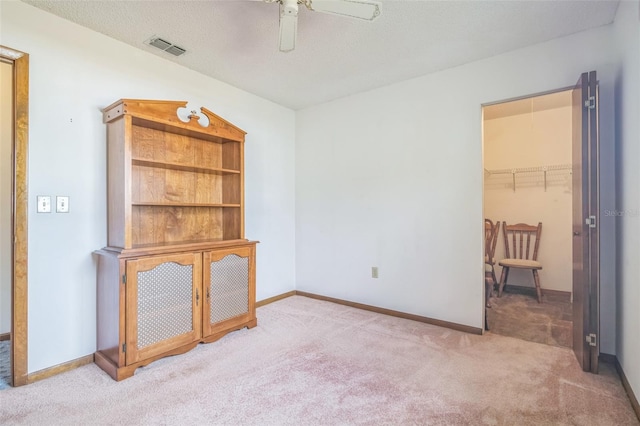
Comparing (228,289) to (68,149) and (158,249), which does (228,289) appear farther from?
(68,149)

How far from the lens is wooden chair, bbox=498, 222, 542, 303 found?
4015 millimetres

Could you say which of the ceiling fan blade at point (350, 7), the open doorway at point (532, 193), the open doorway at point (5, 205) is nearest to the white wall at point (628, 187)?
the ceiling fan blade at point (350, 7)

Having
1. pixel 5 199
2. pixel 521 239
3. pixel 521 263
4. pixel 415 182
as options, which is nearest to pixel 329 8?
pixel 415 182

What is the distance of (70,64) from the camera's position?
226cm

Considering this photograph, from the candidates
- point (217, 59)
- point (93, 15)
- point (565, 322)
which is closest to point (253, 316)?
point (217, 59)

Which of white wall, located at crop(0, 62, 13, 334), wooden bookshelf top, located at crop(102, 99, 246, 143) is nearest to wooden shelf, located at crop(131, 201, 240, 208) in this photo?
wooden bookshelf top, located at crop(102, 99, 246, 143)

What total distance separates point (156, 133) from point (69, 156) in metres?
0.65

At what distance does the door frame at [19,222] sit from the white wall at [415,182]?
8.79ft

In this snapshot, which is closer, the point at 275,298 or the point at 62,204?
the point at 62,204

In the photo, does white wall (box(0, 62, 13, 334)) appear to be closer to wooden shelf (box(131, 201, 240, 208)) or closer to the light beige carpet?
the light beige carpet

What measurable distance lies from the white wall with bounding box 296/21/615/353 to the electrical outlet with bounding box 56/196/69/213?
8.05ft

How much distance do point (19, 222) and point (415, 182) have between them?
315 centimetres

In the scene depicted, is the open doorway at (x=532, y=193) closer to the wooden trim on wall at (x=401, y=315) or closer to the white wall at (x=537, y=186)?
the white wall at (x=537, y=186)

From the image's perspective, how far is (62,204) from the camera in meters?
2.20
